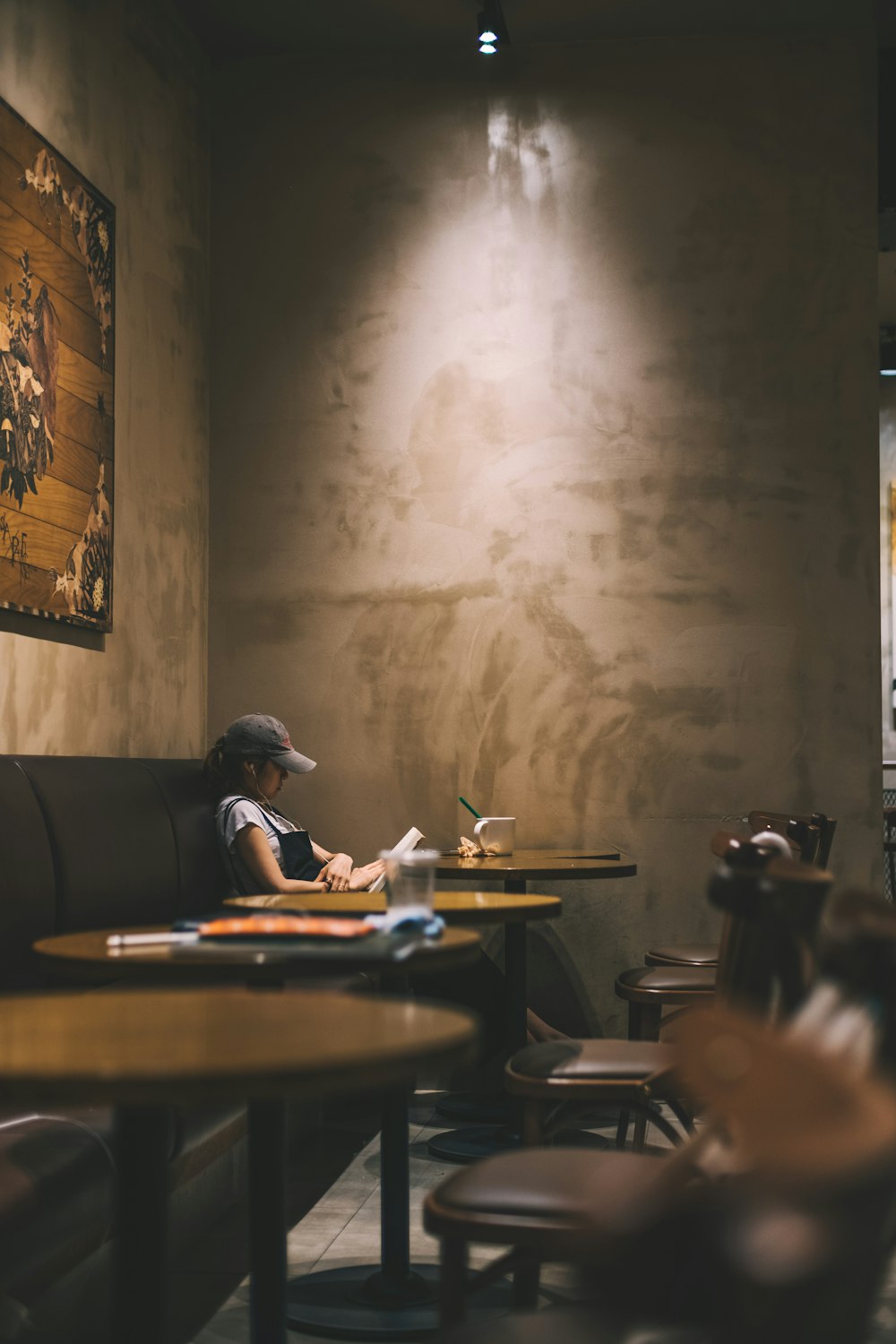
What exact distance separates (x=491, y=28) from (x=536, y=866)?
2732mm

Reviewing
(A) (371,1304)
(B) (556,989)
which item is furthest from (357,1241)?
(B) (556,989)

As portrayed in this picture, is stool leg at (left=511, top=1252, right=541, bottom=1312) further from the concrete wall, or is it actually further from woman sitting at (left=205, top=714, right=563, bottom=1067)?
the concrete wall

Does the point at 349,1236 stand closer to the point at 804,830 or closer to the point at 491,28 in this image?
the point at 804,830

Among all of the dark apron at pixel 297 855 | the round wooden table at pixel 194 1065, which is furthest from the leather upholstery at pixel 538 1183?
the dark apron at pixel 297 855

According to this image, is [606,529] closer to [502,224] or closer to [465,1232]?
[502,224]

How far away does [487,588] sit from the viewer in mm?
4539

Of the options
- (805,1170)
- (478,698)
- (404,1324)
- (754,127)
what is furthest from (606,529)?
(805,1170)

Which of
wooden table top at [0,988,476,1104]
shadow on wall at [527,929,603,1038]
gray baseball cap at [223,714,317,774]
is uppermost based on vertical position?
gray baseball cap at [223,714,317,774]

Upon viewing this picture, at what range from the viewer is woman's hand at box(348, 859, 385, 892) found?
368 centimetres

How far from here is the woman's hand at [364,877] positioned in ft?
12.1

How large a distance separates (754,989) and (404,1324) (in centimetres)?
120

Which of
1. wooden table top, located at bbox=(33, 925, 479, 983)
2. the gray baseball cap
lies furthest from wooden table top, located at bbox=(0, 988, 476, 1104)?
the gray baseball cap

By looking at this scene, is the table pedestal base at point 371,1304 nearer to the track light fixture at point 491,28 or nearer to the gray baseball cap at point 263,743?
the gray baseball cap at point 263,743

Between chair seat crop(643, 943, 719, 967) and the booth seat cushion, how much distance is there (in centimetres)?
194
